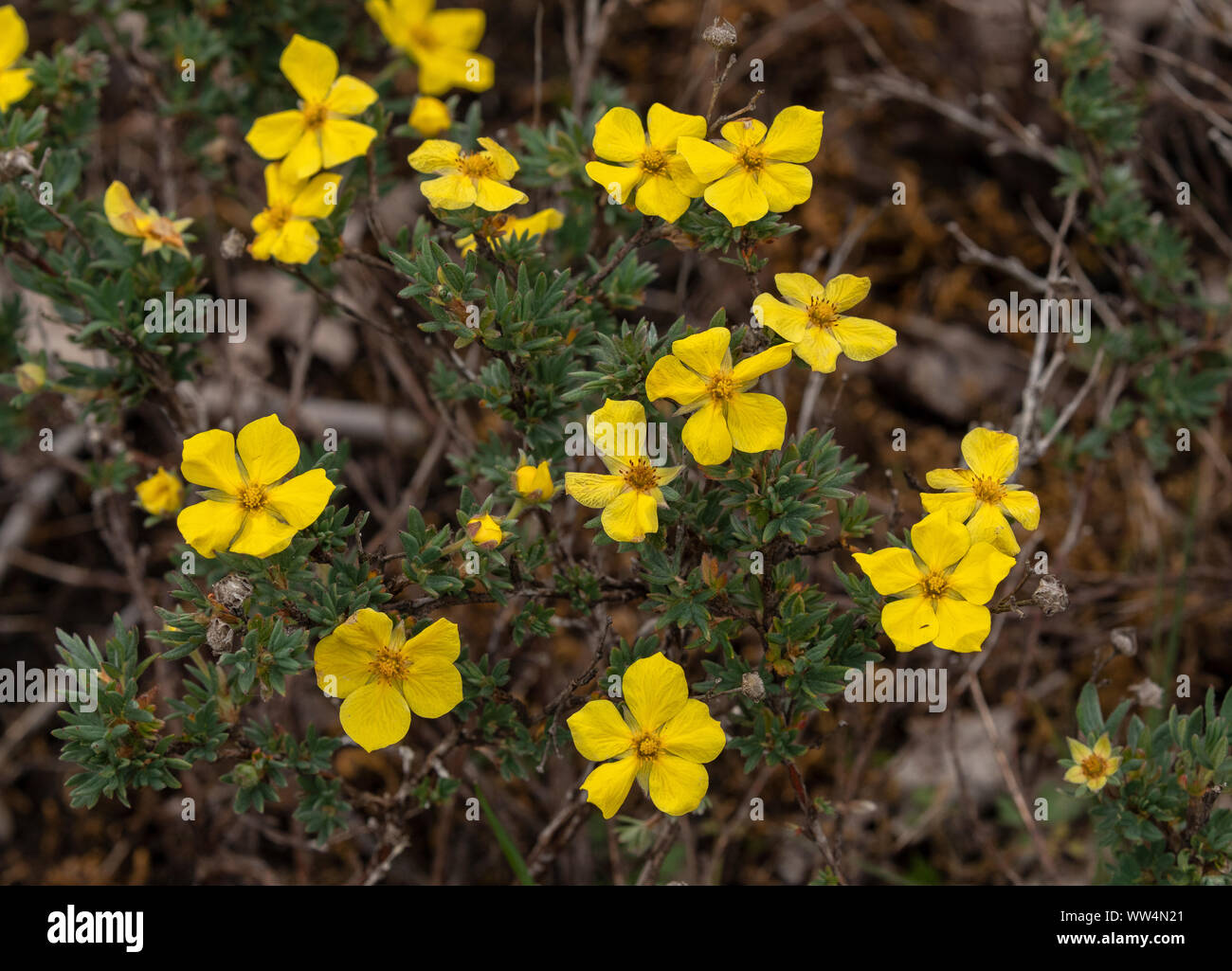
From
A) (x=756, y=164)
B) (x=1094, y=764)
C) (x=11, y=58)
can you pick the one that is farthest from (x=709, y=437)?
(x=11, y=58)

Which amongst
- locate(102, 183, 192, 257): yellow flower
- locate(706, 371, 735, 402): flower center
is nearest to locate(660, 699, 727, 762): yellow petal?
locate(706, 371, 735, 402): flower center

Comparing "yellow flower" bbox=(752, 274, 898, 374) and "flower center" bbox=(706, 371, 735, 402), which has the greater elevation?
"yellow flower" bbox=(752, 274, 898, 374)

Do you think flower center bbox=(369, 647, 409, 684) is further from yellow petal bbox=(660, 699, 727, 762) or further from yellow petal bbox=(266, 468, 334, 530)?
yellow petal bbox=(660, 699, 727, 762)

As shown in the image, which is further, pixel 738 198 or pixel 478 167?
pixel 478 167

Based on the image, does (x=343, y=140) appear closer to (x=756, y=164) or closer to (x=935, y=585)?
(x=756, y=164)

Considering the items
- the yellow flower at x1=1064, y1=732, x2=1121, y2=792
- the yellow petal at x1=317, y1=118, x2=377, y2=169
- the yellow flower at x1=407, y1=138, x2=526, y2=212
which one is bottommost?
the yellow flower at x1=1064, y1=732, x2=1121, y2=792

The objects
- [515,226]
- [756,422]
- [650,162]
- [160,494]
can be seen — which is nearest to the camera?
[756,422]
